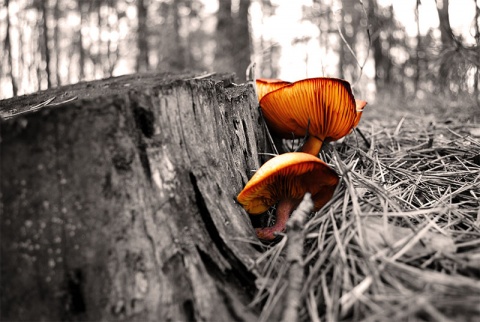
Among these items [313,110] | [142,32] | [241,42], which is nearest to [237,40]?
[241,42]

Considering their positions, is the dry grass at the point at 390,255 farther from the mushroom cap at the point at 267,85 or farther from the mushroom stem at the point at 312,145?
the mushroom cap at the point at 267,85

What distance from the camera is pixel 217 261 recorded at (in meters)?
1.25

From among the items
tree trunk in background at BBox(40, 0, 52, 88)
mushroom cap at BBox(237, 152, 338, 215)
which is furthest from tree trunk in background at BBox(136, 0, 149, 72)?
mushroom cap at BBox(237, 152, 338, 215)

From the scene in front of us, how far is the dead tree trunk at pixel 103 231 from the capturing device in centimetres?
117

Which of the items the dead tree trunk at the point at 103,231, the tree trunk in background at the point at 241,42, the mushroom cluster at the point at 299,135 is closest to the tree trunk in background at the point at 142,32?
the tree trunk in background at the point at 241,42

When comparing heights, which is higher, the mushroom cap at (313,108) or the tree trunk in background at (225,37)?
the tree trunk in background at (225,37)

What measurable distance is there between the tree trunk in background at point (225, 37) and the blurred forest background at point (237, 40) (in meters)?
0.02

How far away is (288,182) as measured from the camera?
5.19ft

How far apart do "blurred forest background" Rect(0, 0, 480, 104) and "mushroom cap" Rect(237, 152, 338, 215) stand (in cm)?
332

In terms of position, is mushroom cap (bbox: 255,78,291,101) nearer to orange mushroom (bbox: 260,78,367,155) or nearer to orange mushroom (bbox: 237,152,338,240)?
orange mushroom (bbox: 260,78,367,155)

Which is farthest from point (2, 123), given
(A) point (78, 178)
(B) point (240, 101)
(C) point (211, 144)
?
(B) point (240, 101)

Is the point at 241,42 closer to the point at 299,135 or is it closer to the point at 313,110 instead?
the point at 299,135

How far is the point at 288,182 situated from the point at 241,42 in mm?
6617

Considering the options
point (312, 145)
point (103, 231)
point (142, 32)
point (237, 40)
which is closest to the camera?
point (103, 231)
